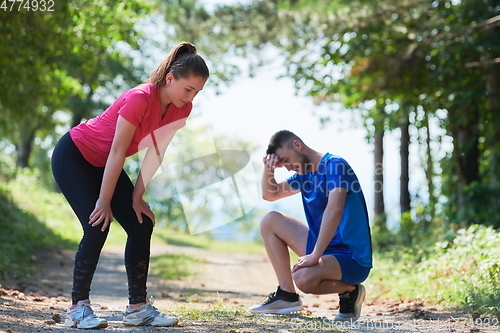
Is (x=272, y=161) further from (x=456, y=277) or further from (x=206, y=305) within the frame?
(x=456, y=277)

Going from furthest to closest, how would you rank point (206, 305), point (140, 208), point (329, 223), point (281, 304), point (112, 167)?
point (206, 305) → point (281, 304) → point (329, 223) → point (140, 208) → point (112, 167)

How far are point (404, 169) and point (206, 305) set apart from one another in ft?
32.7

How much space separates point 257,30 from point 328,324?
9.61m

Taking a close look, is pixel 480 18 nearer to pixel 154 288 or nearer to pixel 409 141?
pixel 409 141

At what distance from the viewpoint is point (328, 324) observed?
402 cm

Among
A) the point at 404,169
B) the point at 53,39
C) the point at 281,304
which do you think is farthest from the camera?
the point at 404,169

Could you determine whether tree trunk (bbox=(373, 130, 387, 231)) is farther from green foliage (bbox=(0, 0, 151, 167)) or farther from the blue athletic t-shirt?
the blue athletic t-shirt

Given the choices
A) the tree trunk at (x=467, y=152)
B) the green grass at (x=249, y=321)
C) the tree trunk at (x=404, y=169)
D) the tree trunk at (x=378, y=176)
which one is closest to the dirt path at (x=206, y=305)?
the green grass at (x=249, y=321)

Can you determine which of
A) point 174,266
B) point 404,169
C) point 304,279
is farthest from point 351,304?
point 404,169

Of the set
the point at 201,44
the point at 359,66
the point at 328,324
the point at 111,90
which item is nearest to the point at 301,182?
the point at 328,324

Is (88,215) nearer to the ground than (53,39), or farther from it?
nearer to the ground

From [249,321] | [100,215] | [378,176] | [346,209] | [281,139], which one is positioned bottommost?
[249,321]

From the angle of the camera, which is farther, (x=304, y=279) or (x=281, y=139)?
(x=281, y=139)

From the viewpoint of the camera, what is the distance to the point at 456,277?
18.9ft
